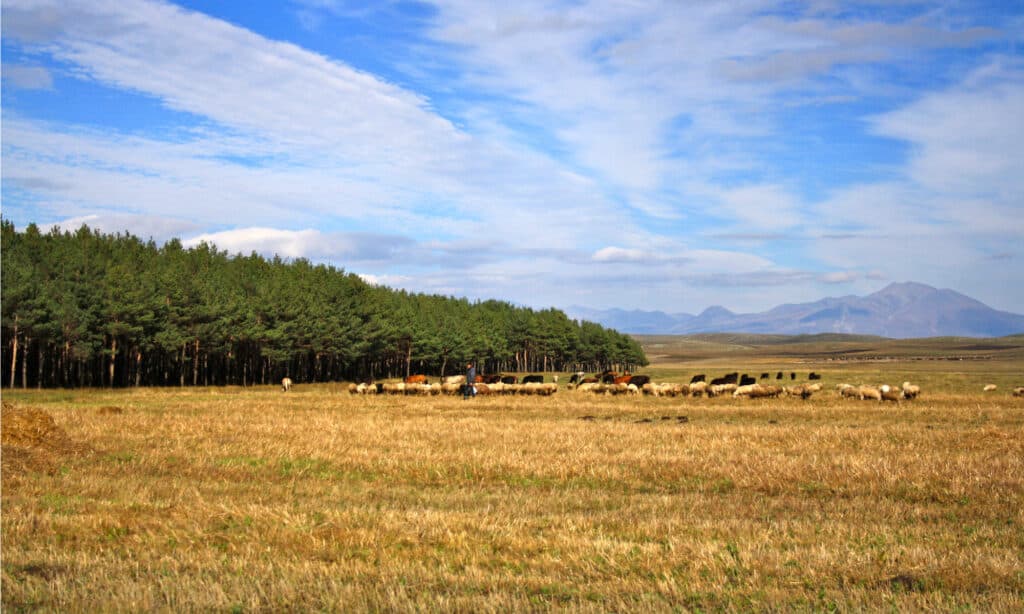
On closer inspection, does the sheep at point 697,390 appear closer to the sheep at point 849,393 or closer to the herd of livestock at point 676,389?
the herd of livestock at point 676,389

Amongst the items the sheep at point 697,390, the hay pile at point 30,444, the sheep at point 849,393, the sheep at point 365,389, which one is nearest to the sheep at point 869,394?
the sheep at point 849,393

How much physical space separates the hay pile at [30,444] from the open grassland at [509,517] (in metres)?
0.08

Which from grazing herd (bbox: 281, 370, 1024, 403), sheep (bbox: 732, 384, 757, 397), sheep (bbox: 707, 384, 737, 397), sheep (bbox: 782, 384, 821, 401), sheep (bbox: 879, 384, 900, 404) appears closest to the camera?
sheep (bbox: 879, 384, 900, 404)

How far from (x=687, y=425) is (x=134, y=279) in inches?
2211

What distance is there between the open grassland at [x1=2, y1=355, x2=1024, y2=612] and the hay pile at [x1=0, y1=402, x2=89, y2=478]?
8 centimetres

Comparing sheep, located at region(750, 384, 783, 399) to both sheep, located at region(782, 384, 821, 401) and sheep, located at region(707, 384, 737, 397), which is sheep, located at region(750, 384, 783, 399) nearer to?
sheep, located at region(782, 384, 821, 401)

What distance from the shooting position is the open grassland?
815 centimetres

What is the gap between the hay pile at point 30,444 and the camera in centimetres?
1678

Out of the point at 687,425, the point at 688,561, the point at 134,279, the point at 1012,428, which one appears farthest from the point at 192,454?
the point at 134,279

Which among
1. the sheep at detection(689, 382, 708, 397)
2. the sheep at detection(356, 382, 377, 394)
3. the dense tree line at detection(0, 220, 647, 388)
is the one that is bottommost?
the sheep at detection(356, 382, 377, 394)

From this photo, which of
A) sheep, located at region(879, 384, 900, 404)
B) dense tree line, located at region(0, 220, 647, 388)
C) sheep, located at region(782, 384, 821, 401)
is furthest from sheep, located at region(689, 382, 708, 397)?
dense tree line, located at region(0, 220, 647, 388)

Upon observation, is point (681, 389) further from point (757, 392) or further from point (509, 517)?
point (509, 517)

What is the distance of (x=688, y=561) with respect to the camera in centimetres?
941

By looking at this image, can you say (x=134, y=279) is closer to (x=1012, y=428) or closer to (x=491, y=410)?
(x=491, y=410)
